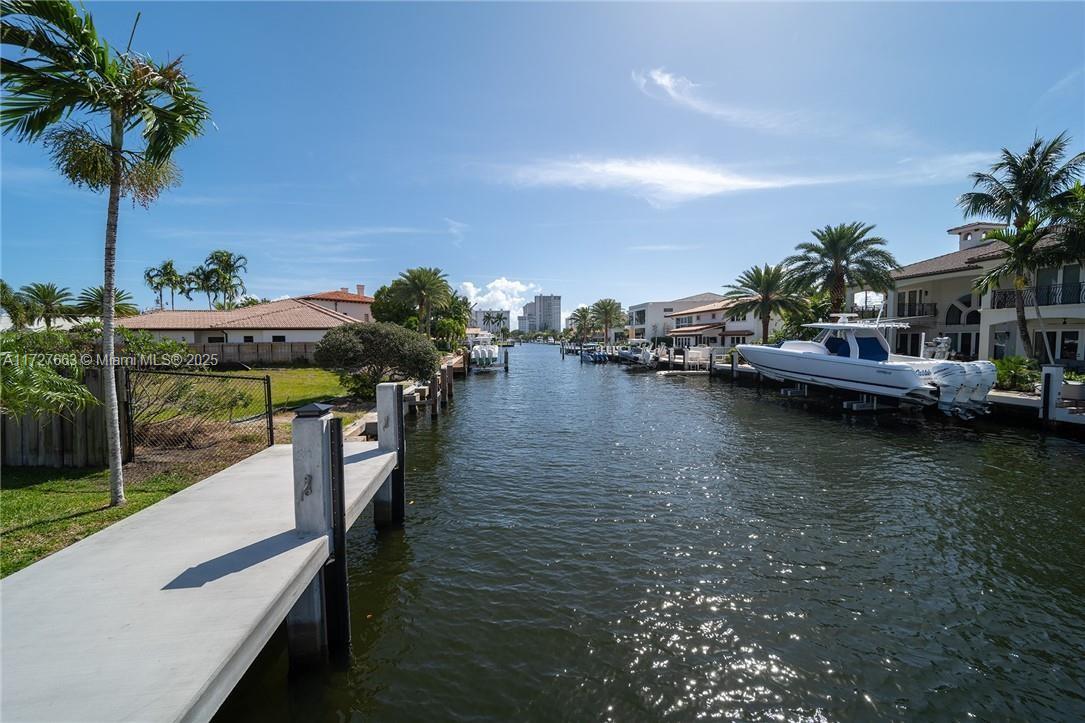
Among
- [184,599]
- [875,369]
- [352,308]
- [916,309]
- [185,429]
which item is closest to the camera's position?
[184,599]

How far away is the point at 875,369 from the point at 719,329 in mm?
37114

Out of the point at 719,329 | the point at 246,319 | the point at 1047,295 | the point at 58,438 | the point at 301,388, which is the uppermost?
the point at 1047,295

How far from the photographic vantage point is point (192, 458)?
1010 centimetres

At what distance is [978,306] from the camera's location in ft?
103

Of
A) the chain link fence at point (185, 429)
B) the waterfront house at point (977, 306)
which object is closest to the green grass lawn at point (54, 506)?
the chain link fence at point (185, 429)

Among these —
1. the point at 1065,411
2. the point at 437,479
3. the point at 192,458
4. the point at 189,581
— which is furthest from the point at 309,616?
the point at 1065,411

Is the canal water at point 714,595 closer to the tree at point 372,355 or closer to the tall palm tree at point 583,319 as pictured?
the tree at point 372,355

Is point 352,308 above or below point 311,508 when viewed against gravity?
above

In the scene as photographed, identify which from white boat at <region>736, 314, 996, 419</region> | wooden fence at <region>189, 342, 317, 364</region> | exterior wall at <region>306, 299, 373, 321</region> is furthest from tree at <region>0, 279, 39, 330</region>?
white boat at <region>736, 314, 996, 419</region>

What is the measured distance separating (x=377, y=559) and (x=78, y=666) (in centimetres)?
509

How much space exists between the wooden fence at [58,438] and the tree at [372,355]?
10.5 metres

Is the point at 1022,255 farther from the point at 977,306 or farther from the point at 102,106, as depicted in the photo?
the point at 102,106

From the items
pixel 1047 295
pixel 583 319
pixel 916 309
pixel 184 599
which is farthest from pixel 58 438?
pixel 583 319

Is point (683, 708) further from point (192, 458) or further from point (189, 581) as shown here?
point (192, 458)
